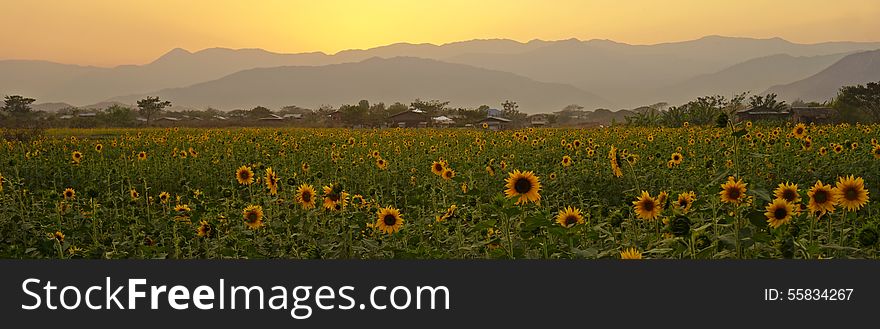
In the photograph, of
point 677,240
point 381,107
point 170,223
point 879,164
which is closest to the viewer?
point 677,240

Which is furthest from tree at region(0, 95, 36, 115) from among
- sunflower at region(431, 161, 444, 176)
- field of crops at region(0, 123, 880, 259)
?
sunflower at region(431, 161, 444, 176)

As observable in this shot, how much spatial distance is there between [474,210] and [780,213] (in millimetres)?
2693

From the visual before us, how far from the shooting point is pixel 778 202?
349 centimetres

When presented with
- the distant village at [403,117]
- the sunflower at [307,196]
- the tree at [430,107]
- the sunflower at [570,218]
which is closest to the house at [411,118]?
the distant village at [403,117]

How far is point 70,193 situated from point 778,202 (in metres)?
5.62

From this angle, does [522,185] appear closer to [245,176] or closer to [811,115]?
[245,176]

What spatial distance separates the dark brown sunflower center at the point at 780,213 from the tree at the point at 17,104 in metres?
83.1

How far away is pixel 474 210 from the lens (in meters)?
5.84

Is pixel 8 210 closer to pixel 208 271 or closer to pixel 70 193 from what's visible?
pixel 70 193

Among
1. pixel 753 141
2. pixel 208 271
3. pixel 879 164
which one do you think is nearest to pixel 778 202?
pixel 208 271

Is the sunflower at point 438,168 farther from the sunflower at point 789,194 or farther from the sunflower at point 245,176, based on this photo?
the sunflower at point 789,194

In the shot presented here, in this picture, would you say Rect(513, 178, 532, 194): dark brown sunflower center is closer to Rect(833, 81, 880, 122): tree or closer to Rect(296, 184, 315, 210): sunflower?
Rect(296, 184, 315, 210): sunflower

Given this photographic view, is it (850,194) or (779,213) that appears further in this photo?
(850,194)

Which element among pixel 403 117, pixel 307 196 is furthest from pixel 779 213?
pixel 403 117
